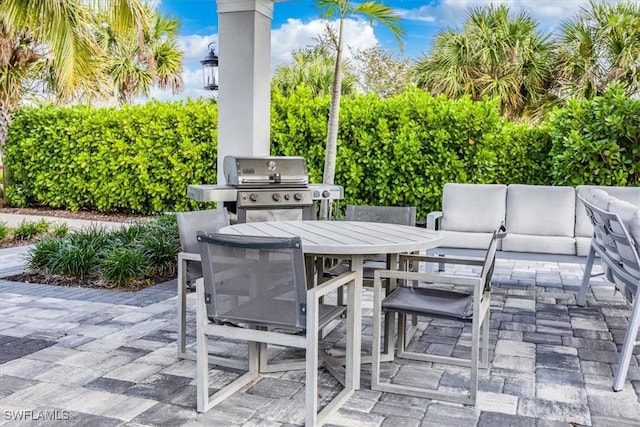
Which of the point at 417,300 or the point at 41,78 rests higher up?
the point at 41,78

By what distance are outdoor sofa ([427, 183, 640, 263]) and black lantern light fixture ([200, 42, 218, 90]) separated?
312 cm

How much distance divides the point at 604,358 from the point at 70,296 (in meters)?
3.59

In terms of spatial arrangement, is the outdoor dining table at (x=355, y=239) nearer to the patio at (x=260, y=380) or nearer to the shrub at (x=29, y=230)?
the patio at (x=260, y=380)

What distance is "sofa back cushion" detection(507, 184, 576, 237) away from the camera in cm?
499

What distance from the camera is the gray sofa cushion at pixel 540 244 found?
14.9 ft


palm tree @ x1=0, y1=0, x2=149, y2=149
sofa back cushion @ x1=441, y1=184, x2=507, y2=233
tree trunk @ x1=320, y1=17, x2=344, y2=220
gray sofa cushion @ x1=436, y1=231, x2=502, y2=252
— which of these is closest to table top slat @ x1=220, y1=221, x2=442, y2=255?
gray sofa cushion @ x1=436, y1=231, x2=502, y2=252

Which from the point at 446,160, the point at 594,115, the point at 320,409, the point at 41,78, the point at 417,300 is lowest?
the point at 320,409

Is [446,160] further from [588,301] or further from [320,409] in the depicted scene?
[320,409]

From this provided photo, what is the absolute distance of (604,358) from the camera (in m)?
3.05

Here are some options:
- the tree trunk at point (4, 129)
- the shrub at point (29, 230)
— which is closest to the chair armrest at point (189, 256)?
the shrub at point (29, 230)

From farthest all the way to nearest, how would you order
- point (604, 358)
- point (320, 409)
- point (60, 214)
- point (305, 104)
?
point (60, 214) → point (305, 104) → point (604, 358) → point (320, 409)

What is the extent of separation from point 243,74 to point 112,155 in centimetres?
478

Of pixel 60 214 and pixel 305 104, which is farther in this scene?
pixel 60 214


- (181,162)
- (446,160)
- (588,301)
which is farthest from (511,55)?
(588,301)
